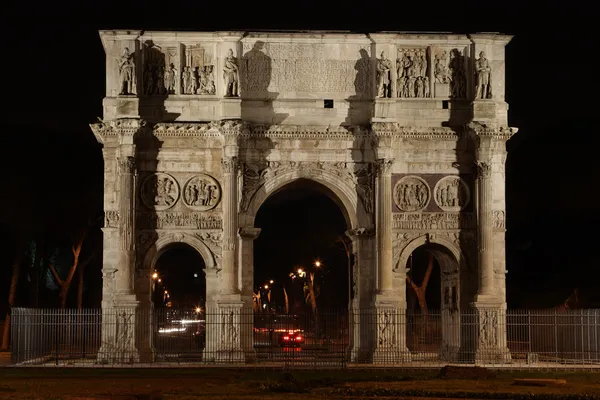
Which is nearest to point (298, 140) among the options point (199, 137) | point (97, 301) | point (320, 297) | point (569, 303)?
point (199, 137)

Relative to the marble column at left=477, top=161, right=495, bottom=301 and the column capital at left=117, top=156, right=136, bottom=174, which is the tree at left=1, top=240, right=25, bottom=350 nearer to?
the column capital at left=117, top=156, right=136, bottom=174

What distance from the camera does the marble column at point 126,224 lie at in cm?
3381

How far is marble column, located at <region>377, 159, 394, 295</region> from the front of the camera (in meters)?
34.2

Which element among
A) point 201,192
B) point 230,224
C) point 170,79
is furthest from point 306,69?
point 230,224

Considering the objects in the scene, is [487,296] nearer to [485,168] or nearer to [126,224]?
[485,168]

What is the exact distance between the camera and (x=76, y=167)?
49312 mm

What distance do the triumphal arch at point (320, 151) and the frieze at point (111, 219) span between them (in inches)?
1.7

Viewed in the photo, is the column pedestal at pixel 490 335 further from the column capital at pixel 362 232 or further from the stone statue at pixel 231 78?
the stone statue at pixel 231 78

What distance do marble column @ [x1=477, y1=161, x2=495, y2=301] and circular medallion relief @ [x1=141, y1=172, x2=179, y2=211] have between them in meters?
9.43

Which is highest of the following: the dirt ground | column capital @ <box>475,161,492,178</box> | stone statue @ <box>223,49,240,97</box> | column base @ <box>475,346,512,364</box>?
stone statue @ <box>223,49,240,97</box>

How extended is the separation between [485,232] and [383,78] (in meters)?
5.69

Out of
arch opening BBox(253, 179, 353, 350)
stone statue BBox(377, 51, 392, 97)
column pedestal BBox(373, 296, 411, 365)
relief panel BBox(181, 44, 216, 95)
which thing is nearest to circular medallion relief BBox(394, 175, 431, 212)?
stone statue BBox(377, 51, 392, 97)

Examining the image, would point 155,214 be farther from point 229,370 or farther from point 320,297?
point 320,297

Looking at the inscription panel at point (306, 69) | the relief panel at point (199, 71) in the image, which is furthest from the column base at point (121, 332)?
the inscription panel at point (306, 69)
